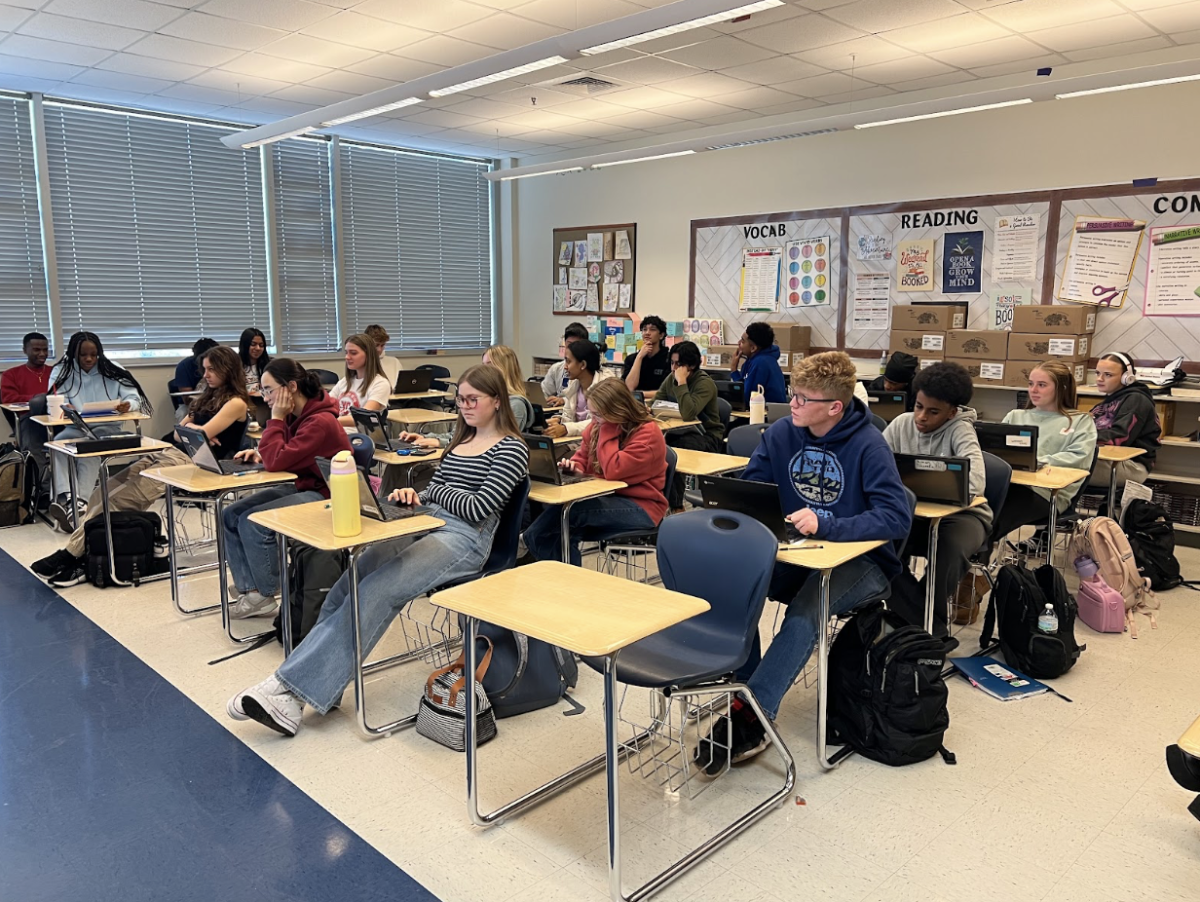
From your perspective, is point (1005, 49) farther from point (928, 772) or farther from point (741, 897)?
point (741, 897)

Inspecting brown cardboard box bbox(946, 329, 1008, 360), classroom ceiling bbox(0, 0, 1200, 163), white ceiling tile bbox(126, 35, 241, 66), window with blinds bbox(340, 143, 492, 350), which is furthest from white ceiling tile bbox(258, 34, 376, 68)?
brown cardboard box bbox(946, 329, 1008, 360)

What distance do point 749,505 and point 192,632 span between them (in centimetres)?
261

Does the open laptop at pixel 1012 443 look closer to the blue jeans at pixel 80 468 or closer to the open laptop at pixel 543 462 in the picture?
the open laptop at pixel 543 462

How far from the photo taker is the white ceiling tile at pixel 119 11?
191 inches

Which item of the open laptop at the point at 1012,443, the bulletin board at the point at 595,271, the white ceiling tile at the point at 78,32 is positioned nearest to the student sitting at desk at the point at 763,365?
the open laptop at the point at 1012,443

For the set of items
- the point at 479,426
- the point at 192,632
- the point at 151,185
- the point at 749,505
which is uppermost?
the point at 151,185

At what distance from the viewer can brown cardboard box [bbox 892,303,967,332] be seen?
21.2 feet

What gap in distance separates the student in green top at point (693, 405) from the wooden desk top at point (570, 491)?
165 cm

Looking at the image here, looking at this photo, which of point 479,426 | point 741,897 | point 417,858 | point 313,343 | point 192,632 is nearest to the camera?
point 741,897

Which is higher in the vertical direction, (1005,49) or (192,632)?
(1005,49)

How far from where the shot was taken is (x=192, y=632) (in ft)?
12.8

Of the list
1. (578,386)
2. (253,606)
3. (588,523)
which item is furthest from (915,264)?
(253,606)

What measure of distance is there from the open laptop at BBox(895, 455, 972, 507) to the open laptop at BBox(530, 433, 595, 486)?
133 cm

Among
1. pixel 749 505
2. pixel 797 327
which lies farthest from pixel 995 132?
pixel 749 505
